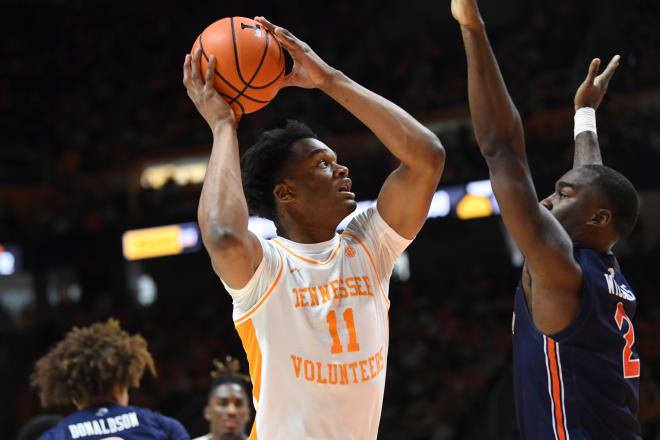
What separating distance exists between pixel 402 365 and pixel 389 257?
899cm

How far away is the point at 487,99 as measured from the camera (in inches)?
95.8

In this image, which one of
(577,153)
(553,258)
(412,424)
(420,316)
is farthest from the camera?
(420,316)

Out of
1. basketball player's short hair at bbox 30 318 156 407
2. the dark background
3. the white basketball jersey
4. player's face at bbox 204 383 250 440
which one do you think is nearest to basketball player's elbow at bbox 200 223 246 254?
the white basketball jersey

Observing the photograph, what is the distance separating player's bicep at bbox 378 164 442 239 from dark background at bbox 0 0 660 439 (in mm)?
5107

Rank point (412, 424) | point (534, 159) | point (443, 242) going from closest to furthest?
1. point (412, 424)
2. point (534, 159)
3. point (443, 242)

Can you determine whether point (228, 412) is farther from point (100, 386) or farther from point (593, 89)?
point (593, 89)

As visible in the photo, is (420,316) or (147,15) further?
(147,15)

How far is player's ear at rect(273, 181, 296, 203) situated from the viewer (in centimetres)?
287

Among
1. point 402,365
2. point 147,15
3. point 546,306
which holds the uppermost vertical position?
point 147,15

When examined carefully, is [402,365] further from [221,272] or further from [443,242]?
[221,272]

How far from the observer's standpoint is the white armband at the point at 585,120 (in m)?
3.23

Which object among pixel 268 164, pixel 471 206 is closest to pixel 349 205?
pixel 268 164

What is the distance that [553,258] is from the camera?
2.40m

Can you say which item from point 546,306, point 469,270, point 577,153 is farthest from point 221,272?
point 469,270
